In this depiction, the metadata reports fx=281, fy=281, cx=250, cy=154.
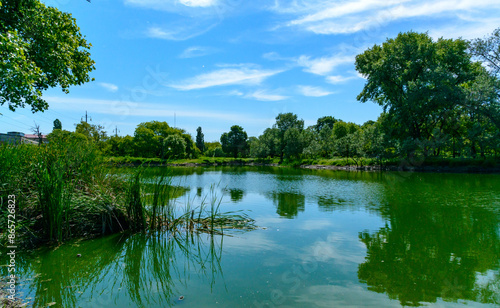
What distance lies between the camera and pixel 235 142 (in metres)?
77.5

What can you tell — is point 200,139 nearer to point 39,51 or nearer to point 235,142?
point 235,142

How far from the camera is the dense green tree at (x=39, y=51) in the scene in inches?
257

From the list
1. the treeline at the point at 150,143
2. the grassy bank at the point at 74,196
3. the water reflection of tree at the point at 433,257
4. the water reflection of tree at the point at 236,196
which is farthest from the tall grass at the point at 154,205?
the treeline at the point at 150,143

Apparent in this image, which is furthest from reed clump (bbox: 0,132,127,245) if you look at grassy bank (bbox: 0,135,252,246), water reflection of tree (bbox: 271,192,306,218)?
water reflection of tree (bbox: 271,192,306,218)

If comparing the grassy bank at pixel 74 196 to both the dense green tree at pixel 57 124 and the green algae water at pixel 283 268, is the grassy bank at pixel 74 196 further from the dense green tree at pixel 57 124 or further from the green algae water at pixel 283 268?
the dense green tree at pixel 57 124

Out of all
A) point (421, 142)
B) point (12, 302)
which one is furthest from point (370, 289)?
point (421, 142)

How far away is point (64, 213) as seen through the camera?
6285 millimetres

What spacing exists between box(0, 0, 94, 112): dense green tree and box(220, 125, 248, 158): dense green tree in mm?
67330

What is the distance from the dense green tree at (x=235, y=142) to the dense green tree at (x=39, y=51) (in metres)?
67.3

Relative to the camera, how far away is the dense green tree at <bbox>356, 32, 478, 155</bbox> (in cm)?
2919

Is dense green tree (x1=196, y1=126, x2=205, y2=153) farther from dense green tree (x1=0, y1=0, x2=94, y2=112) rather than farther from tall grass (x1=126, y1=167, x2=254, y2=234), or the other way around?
tall grass (x1=126, y1=167, x2=254, y2=234)

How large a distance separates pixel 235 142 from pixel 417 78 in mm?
52183

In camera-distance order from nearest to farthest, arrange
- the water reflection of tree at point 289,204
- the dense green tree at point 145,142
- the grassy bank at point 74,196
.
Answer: the grassy bank at point 74,196, the water reflection of tree at point 289,204, the dense green tree at point 145,142

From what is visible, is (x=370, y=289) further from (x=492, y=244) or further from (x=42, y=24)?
(x=42, y=24)
